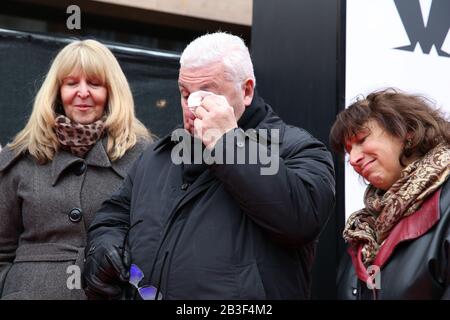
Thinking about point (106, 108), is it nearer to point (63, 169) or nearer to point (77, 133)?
point (77, 133)

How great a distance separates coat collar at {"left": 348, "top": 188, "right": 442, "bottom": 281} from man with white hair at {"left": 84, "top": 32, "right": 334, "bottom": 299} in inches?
9.5

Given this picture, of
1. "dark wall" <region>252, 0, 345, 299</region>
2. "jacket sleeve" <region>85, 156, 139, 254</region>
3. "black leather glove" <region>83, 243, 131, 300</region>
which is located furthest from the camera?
"dark wall" <region>252, 0, 345, 299</region>

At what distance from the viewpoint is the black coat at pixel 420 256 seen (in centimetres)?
251

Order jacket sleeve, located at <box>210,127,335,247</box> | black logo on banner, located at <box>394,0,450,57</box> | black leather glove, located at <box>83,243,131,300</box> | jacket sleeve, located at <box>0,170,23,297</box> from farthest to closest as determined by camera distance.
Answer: black logo on banner, located at <box>394,0,450,57</box>, jacket sleeve, located at <box>0,170,23,297</box>, black leather glove, located at <box>83,243,131,300</box>, jacket sleeve, located at <box>210,127,335,247</box>

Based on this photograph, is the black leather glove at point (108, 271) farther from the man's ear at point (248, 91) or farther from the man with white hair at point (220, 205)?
the man's ear at point (248, 91)

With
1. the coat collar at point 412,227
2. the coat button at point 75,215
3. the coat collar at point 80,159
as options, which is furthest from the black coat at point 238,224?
the coat collar at point 80,159

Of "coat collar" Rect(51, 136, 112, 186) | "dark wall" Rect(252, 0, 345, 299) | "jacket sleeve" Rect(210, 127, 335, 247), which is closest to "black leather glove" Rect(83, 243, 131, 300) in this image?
"jacket sleeve" Rect(210, 127, 335, 247)

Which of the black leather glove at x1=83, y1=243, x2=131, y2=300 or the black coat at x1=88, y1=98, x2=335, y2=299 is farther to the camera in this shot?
the black leather glove at x1=83, y1=243, x2=131, y2=300

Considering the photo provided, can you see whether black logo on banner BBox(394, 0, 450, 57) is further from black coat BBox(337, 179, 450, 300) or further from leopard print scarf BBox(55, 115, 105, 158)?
black coat BBox(337, 179, 450, 300)

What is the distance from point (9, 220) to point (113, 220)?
702mm

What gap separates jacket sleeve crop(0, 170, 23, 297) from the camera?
3438 millimetres
